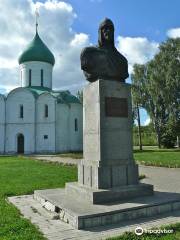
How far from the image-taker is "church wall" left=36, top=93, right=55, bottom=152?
3656 centimetres

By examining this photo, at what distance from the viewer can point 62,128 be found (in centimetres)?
3762

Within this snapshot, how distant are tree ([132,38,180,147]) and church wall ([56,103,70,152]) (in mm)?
9074

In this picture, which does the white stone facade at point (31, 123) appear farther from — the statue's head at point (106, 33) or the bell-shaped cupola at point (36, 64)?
the statue's head at point (106, 33)

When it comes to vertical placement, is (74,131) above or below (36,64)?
below

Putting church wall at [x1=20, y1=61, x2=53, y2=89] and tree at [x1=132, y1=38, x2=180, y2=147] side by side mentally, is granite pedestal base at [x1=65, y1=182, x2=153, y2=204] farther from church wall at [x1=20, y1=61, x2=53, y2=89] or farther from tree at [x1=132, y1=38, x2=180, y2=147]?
church wall at [x1=20, y1=61, x2=53, y2=89]

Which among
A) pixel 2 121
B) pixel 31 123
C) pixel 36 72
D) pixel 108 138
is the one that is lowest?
pixel 108 138

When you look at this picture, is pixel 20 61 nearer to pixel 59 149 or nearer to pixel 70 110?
pixel 70 110

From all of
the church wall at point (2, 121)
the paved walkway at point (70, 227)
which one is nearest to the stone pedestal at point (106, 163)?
the paved walkway at point (70, 227)

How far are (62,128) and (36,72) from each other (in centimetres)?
767

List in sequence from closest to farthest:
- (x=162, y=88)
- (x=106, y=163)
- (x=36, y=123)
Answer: (x=106, y=163)
(x=162, y=88)
(x=36, y=123)

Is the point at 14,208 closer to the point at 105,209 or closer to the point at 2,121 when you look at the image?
the point at 105,209

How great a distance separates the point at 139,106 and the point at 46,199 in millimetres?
32730

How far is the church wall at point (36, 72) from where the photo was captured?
3900 centimetres

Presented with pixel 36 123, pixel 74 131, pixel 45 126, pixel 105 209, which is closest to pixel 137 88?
pixel 74 131
